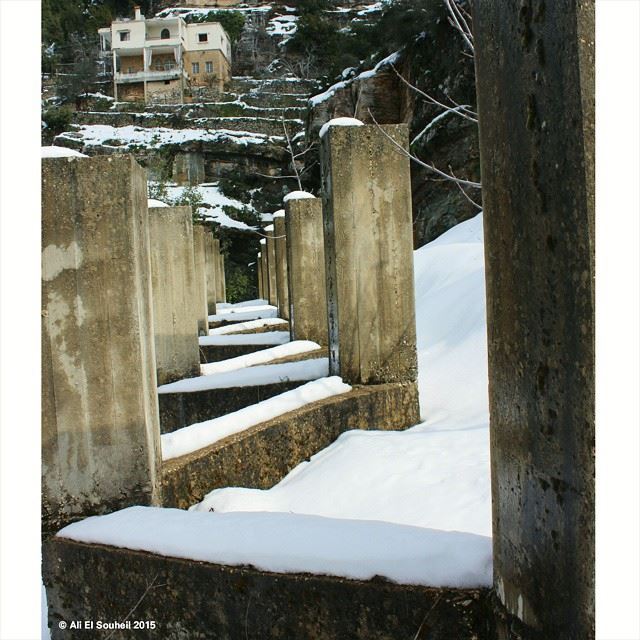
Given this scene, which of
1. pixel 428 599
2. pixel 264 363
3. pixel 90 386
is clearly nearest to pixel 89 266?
pixel 90 386

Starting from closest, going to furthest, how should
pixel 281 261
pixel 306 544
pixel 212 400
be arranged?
pixel 306 544, pixel 212 400, pixel 281 261

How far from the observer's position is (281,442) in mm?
5035

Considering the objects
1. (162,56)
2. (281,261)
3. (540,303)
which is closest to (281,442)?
(540,303)

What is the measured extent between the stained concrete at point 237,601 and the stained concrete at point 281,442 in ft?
2.62

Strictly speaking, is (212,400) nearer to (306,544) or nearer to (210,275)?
(306,544)

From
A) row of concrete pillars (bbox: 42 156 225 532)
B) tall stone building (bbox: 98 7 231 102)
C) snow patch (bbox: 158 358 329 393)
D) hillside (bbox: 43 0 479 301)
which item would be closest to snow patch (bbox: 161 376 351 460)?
row of concrete pillars (bbox: 42 156 225 532)

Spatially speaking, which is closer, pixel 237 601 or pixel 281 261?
pixel 237 601

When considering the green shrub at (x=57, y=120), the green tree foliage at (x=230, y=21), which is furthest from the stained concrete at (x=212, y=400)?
the green tree foliage at (x=230, y=21)

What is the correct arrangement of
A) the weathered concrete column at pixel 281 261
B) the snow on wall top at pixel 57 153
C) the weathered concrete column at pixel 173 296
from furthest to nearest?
the weathered concrete column at pixel 281 261 < the weathered concrete column at pixel 173 296 < the snow on wall top at pixel 57 153

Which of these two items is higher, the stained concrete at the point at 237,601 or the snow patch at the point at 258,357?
the snow patch at the point at 258,357

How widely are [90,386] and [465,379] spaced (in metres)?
4.16

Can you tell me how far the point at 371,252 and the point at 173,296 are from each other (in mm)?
3824

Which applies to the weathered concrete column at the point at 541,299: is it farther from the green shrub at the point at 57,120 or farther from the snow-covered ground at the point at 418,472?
the green shrub at the point at 57,120

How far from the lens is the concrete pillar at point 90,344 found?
3496 mm
